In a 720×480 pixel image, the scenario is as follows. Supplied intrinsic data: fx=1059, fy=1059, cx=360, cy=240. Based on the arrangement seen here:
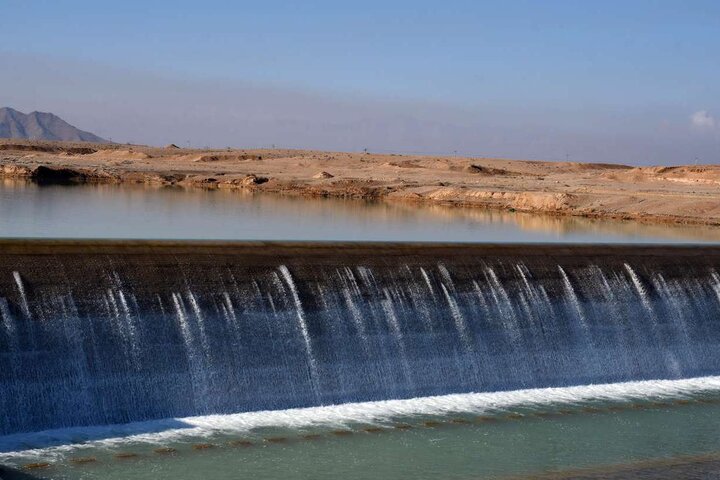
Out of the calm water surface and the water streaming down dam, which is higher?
the calm water surface

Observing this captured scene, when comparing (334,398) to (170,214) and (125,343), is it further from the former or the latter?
(170,214)

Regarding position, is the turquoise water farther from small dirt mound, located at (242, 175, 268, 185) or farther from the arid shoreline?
small dirt mound, located at (242, 175, 268, 185)

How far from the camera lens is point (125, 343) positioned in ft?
48.2

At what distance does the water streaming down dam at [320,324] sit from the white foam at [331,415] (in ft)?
0.62

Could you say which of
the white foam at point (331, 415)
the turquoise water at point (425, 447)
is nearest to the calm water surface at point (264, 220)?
the white foam at point (331, 415)

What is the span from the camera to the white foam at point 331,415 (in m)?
13.4

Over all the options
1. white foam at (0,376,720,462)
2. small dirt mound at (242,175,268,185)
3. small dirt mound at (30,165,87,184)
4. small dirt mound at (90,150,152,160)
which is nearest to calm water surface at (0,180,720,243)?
small dirt mound at (30,165,87,184)

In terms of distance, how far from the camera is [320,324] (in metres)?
16.4

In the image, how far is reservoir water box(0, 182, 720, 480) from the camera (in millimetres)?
13727

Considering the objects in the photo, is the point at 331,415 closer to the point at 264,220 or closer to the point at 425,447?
the point at 425,447

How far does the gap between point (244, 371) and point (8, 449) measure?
3.70m

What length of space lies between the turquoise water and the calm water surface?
1440 centimetres

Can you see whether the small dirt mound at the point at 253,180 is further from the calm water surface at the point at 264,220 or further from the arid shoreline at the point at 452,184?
the calm water surface at the point at 264,220

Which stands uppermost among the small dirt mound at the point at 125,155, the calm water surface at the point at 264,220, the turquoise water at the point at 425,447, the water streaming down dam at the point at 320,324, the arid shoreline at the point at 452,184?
the small dirt mound at the point at 125,155
